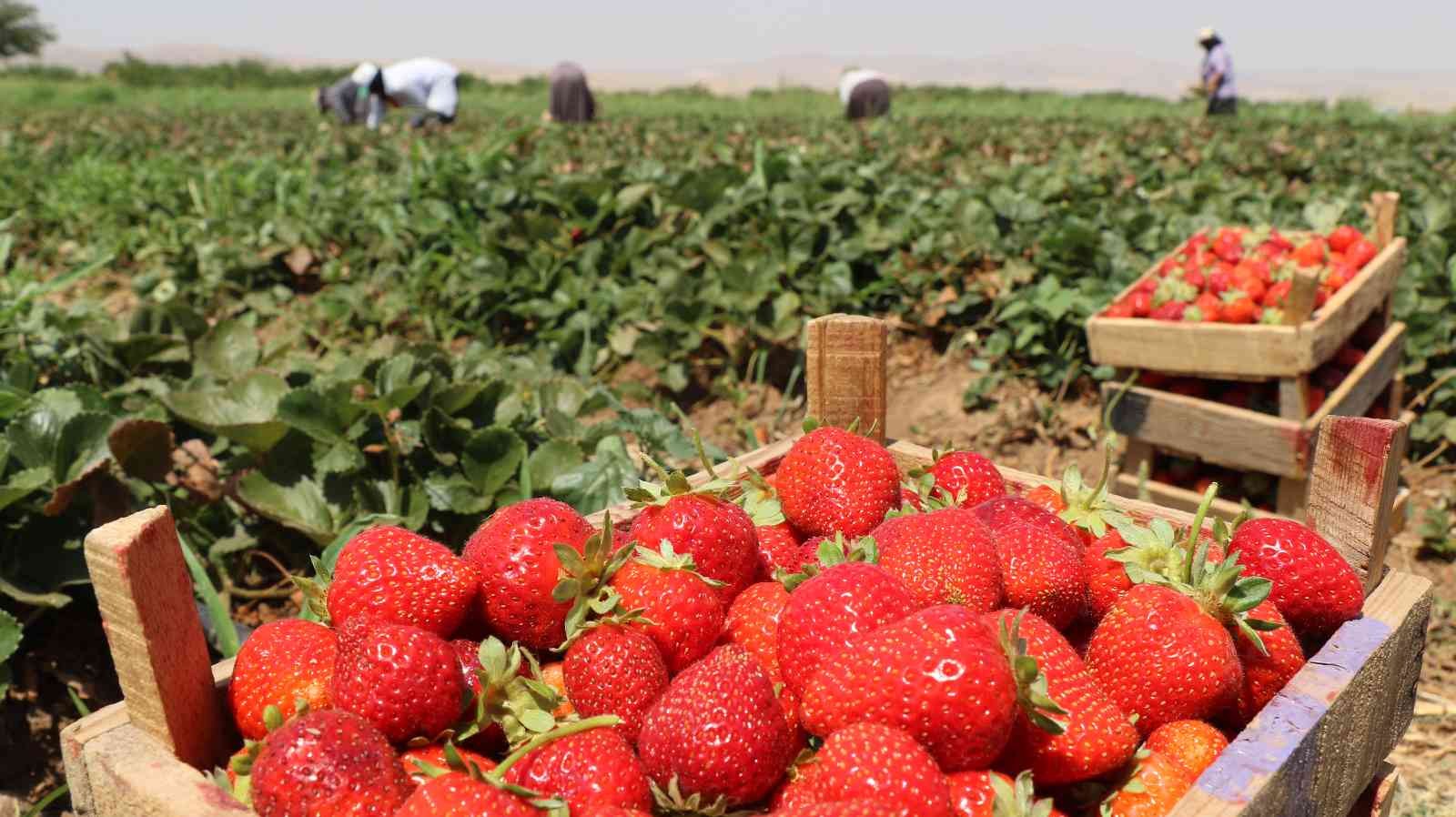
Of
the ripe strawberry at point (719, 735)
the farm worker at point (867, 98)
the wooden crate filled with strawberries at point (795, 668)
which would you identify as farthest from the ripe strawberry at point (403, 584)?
the farm worker at point (867, 98)

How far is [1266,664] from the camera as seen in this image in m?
1.37

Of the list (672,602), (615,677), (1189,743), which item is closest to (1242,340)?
(1189,743)

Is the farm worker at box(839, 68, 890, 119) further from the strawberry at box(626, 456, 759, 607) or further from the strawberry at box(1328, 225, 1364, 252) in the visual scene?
the strawberry at box(626, 456, 759, 607)

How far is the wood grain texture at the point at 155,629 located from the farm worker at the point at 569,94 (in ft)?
63.7

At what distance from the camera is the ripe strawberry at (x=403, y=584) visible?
51.0 inches

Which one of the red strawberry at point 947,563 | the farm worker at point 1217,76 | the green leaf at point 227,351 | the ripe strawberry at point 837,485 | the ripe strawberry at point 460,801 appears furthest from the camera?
the farm worker at point 1217,76

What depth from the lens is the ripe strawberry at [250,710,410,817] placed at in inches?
41.0

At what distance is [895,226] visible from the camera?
17.5 ft

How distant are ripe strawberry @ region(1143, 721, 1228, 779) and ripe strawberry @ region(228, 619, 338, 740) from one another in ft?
3.11

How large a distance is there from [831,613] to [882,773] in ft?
0.75

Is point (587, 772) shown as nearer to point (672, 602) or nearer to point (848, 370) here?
point (672, 602)

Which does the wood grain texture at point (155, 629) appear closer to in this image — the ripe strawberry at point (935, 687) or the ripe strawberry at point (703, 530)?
the ripe strawberry at point (703, 530)

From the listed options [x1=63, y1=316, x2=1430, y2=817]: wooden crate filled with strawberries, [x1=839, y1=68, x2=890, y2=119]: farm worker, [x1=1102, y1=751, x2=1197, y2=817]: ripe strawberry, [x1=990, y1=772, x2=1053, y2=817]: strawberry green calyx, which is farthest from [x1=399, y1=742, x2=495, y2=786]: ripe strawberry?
[x1=839, y1=68, x2=890, y2=119]: farm worker

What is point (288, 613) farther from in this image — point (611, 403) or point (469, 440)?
point (611, 403)
